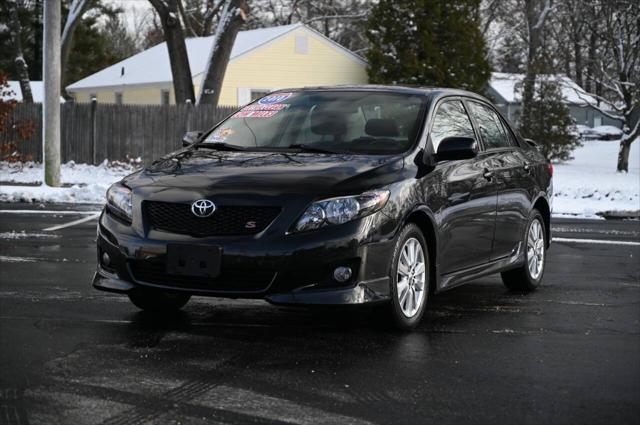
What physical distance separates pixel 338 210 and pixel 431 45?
28.3 metres

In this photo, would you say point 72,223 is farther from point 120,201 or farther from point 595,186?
point 595,186

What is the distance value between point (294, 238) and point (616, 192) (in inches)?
644

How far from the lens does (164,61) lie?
4375 centimetres

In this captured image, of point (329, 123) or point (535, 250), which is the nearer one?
point (329, 123)

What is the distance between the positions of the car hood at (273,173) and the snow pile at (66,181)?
11817mm

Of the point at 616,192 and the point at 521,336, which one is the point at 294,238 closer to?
the point at 521,336

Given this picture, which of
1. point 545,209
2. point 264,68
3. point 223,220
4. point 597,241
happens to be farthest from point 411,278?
point 264,68

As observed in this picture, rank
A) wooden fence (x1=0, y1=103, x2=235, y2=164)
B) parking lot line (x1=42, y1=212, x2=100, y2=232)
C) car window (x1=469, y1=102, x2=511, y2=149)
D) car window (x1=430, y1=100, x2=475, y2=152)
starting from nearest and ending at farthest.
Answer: car window (x1=430, y1=100, x2=475, y2=152) → car window (x1=469, y1=102, x2=511, y2=149) → parking lot line (x1=42, y1=212, x2=100, y2=232) → wooden fence (x1=0, y1=103, x2=235, y2=164)

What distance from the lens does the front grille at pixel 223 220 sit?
6.35 metres

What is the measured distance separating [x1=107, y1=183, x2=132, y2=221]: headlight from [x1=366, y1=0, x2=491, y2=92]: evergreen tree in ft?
90.9

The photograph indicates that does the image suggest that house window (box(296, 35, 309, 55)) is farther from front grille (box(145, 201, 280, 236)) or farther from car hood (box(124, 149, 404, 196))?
front grille (box(145, 201, 280, 236))

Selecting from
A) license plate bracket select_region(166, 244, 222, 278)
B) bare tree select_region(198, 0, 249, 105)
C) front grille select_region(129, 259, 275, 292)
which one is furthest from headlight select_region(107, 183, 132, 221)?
bare tree select_region(198, 0, 249, 105)

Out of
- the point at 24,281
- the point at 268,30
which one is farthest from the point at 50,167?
the point at 268,30

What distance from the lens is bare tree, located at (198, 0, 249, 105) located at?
28.6 m
